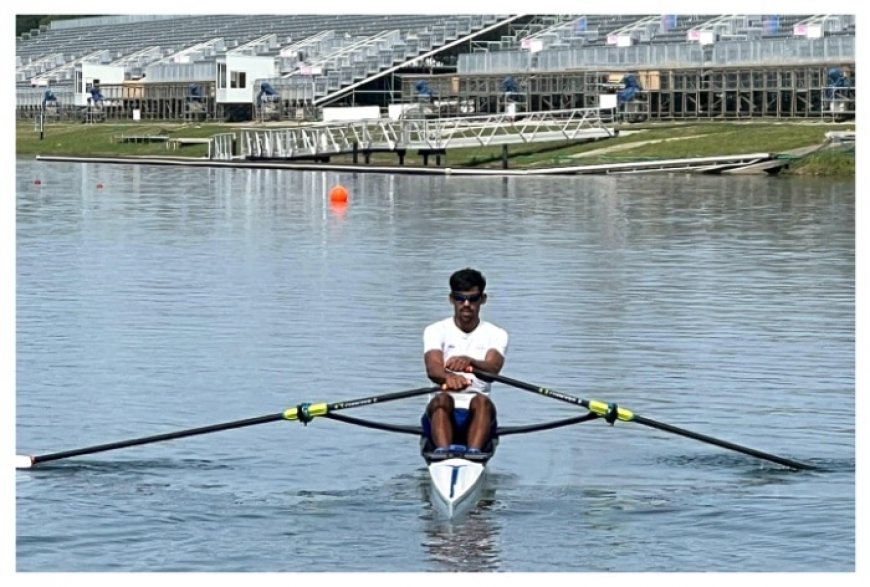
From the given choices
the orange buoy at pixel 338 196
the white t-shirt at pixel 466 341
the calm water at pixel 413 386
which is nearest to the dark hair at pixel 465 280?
the white t-shirt at pixel 466 341

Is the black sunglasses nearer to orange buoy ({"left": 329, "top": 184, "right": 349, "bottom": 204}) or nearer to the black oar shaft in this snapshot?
the black oar shaft

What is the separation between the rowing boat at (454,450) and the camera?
1387 cm

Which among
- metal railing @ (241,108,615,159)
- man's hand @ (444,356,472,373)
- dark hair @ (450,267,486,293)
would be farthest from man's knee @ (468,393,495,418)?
metal railing @ (241,108,615,159)

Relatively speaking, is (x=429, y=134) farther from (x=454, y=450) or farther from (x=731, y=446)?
(x=454, y=450)

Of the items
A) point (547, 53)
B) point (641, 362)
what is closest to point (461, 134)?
point (547, 53)

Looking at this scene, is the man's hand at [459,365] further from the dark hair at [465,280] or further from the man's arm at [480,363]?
the dark hair at [465,280]

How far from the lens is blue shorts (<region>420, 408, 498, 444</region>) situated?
1466 centimetres

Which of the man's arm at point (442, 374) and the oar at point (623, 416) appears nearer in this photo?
the man's arm at point (442, 374)

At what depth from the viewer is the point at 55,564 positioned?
1242cm

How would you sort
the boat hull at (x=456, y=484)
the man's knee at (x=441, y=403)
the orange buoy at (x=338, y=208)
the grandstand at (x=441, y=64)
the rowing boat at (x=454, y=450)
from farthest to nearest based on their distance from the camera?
1. the grandstand at (x=441, y=64)
2. the orange buoy at (x=338, y=208)
3. the man's knee at (x=441, y=403)
4. the rowing boat at (x=454, y=450)
5. the boat hull at (x=456, y=484)

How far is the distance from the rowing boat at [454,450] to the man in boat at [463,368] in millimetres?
103

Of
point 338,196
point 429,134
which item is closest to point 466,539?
point 338,196

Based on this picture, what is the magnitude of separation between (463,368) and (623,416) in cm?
131

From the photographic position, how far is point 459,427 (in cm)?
1477
